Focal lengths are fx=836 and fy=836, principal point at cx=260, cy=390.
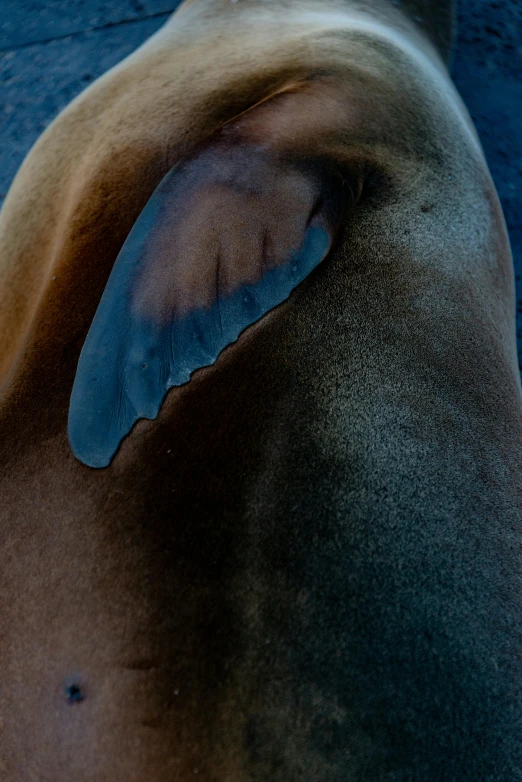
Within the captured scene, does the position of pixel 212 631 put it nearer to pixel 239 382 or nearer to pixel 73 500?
pixel 73 500

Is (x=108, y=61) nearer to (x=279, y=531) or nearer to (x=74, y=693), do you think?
(x=279, y=531)

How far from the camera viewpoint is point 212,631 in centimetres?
126

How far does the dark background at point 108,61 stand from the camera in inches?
119

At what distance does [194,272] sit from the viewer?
148cm

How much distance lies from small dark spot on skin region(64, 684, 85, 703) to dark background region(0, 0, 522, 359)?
87.0 inches

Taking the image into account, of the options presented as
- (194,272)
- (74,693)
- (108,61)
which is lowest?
(74,693)

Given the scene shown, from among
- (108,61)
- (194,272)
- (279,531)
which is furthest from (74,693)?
(108,61)

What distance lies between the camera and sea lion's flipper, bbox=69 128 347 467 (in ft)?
4.58

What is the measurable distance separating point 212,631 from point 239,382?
16.6 inches

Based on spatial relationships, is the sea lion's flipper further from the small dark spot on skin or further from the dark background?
the dark background

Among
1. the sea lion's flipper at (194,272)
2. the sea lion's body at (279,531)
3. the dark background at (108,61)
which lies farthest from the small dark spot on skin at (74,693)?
the dark background at (108,61)

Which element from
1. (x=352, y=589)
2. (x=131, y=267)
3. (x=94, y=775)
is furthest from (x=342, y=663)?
(x=131, y=267)

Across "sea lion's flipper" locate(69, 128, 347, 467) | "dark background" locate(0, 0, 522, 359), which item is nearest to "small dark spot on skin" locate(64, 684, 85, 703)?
"sea lion's flipper" locate(69, 128, 347, 467)

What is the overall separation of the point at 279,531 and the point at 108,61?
250 centimetres
